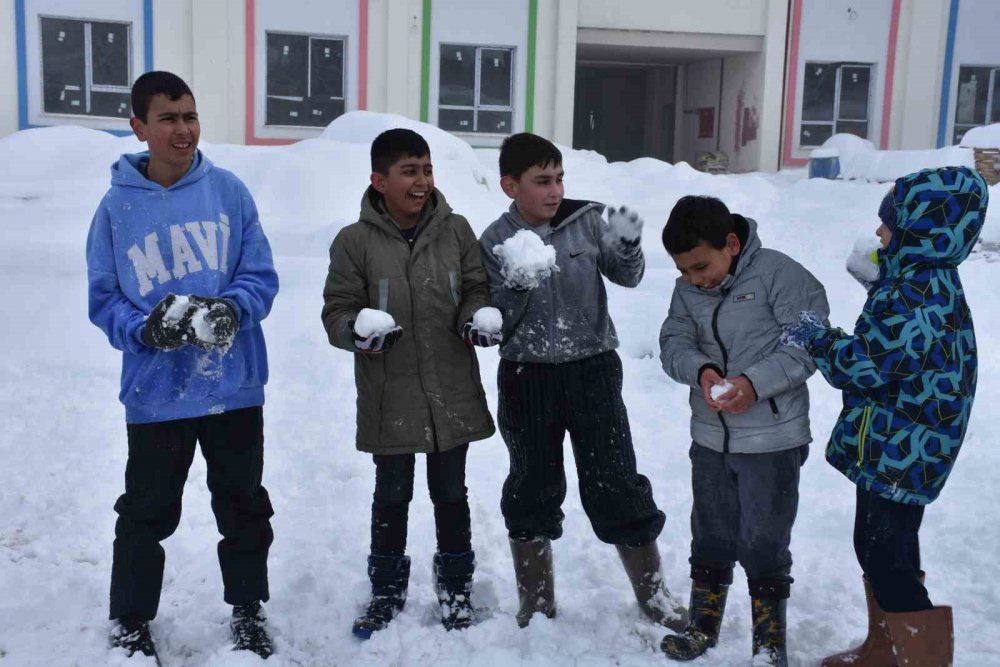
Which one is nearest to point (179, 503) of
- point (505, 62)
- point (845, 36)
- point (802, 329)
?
point (802, 329)

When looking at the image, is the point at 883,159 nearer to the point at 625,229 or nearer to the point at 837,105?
the point at 837,105

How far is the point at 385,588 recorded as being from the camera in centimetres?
325

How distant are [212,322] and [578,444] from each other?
1.21 metres

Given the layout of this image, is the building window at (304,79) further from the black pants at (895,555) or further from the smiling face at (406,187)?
the black pants at (895,555)

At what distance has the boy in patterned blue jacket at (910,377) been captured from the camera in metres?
2.54

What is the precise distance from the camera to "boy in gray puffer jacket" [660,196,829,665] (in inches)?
113

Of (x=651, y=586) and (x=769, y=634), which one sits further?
(x=651, y=586)

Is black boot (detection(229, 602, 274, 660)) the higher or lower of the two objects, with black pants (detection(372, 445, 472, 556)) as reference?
lower

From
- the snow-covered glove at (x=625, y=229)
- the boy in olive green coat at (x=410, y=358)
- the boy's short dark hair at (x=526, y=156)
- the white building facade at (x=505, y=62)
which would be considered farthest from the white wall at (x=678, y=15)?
the snow-covered glove at (x=625, y=229)

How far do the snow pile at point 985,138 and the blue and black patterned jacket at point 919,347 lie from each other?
1062 centimetres

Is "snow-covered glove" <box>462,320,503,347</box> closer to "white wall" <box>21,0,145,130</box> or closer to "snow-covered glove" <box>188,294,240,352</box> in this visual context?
"snow-covered glove" <box>188,294,240,352</box>

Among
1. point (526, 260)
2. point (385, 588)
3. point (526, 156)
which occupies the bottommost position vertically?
point (385, 588)

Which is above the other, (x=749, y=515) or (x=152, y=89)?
(x=152, y=89)

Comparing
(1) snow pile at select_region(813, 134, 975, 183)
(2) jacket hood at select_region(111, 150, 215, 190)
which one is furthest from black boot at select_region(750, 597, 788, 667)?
(1) snow pile at select_region(813, 134, 975, 183)
